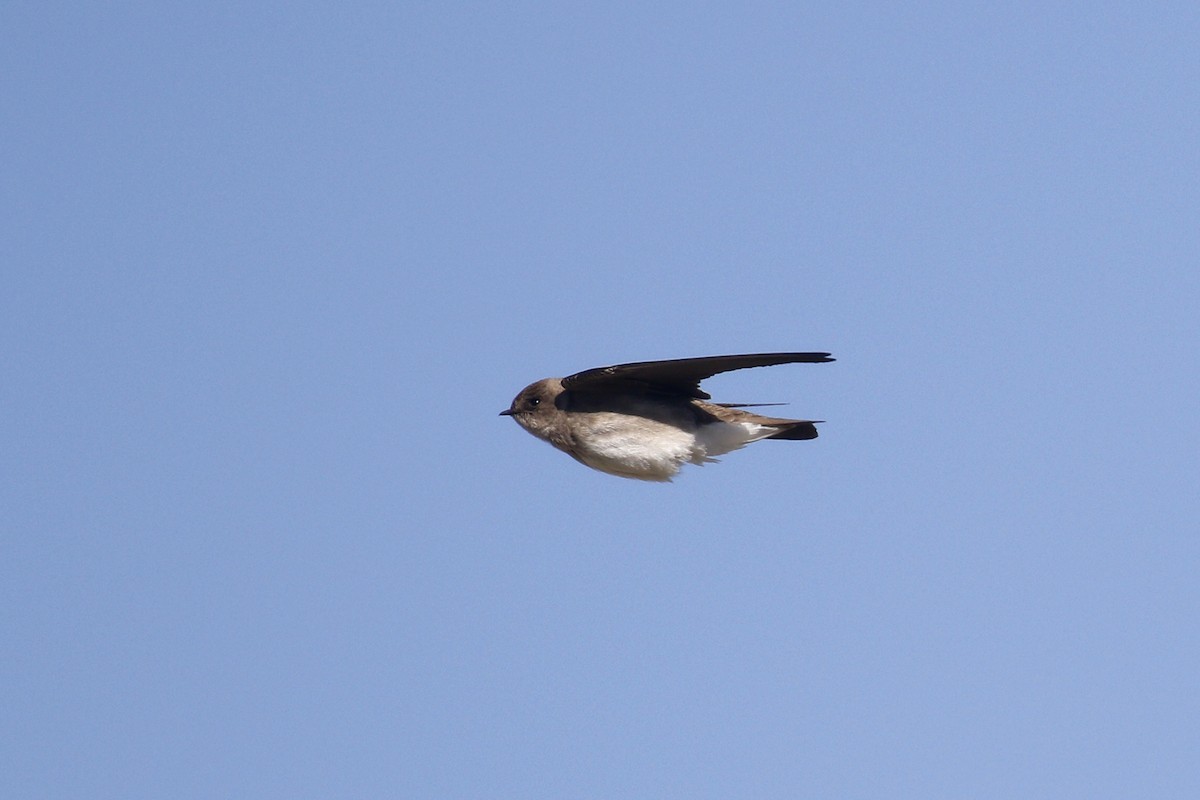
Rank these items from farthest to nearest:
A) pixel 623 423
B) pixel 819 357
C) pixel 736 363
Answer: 1. pixel 623 423
2. pixel 736 363
3. pixel 819 357

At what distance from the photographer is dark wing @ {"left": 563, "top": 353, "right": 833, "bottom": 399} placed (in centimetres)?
1449

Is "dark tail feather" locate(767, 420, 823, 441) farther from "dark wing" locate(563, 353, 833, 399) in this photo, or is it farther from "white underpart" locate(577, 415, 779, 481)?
"dark wing" locate(563, 353, 833, 399)

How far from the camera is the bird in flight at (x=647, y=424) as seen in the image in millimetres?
15391

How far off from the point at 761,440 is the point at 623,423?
1.31 meters

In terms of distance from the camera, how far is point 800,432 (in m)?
15.8

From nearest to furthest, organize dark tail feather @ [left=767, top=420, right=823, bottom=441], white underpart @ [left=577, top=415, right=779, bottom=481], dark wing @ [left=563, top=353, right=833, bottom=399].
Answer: dark wing @ [left=563, top=353, right=833, bottom=399]
white underpart @ [left=577, top=415, right=779, bottom=481]
dark tail feather @ [left=767, top=420, right=823, bottom=441]

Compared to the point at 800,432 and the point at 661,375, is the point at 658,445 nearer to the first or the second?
the point at 661,375

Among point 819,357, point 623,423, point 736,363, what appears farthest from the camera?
point 623,423

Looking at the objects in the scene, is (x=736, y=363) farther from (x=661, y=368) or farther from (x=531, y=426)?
(x=531, y=426)

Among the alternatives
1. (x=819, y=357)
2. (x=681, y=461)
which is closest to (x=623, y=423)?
(x=681, y=461)

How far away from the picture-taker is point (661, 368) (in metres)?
15.0

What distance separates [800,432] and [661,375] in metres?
1.50

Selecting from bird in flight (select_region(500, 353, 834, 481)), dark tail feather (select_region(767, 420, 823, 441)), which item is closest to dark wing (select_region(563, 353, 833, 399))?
bird in flight (select_region(500, 353, 834, 481))

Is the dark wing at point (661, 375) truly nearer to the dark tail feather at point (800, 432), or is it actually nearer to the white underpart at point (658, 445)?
the white underpart at point (658, 445)
